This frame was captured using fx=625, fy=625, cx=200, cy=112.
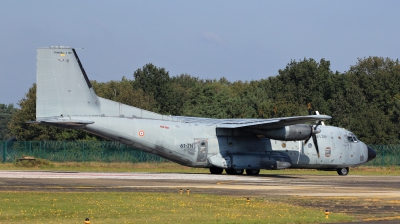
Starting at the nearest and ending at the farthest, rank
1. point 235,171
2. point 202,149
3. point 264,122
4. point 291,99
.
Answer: point 264,122 → point 202,149 → point 235,171 → point 291,99

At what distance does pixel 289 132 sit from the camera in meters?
37.3

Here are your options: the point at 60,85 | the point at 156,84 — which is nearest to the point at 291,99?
the point at 156,84

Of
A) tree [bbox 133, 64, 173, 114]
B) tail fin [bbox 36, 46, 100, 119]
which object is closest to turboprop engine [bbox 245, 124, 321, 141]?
tail fin [bbox 36, 46, 100, 119]

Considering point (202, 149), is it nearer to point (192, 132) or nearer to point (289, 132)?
point (192, 132)

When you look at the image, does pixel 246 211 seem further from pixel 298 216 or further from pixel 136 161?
pixel 136 161

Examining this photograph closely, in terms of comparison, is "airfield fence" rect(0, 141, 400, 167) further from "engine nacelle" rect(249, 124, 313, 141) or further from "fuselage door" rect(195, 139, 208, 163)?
"engine nacelle" rect(249, 124, 313, 141)

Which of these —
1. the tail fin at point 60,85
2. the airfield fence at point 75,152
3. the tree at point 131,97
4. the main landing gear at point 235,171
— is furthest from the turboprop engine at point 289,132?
the tree at point 131,97

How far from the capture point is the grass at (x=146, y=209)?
16766 mm

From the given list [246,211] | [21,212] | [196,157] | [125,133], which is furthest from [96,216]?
[196,157]

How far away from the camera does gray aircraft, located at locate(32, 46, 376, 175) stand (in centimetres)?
3400

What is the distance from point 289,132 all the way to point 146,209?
19.9 meters

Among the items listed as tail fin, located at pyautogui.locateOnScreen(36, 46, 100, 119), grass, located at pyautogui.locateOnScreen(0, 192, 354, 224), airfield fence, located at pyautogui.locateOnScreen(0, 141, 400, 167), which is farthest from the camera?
airfield fence, located at pyautogui.locateOnScreen(0, 141, 400, 167)

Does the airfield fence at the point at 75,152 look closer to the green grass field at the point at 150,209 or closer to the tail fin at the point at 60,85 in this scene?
the tail fin at the point at 60,85

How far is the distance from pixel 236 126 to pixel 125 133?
668cm
